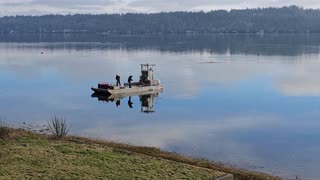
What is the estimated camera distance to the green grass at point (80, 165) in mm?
9914

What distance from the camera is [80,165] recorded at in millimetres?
10695

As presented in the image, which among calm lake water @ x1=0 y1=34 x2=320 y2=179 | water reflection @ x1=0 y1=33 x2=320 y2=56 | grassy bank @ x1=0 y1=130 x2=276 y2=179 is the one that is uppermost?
water reflection @ x1=0 y1=33 x2=320 y2=56

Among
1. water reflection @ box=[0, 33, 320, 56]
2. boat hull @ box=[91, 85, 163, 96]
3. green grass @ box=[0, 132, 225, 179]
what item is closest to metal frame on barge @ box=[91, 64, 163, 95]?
boat hull @ box=[91, 85, 163, 96]

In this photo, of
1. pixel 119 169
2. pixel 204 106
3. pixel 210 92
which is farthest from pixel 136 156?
pixel 210 92

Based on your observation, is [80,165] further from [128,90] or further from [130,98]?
[128,90]

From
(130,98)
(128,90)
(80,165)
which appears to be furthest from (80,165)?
(128,90)

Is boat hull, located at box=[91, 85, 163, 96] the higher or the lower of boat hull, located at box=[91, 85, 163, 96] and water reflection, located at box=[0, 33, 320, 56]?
the lower

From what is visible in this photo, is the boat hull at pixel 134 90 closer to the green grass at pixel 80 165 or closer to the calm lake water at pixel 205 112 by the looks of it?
the calm lake water at pixel 205 112

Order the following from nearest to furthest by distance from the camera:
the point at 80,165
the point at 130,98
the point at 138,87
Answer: the point at 80,165
the point at 130,98
the point at 138,87

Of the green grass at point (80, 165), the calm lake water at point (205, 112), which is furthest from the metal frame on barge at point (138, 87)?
the green grass at point (80, 165)

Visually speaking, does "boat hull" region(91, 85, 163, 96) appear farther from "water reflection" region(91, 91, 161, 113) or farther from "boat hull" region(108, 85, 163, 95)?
"water reflection" region(91, 91, 161, 113)

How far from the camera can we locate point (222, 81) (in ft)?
144

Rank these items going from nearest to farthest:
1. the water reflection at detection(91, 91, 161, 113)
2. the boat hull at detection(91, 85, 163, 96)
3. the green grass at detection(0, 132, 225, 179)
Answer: the green grass at detection(0, 132, 225, 179) < the water reflection at detection(91, 91, 161, 113) < the boat hull at detection(91, 85, 163, 96)

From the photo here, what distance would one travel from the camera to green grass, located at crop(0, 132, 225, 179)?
9.91 m
